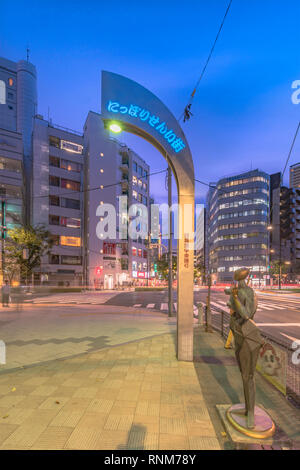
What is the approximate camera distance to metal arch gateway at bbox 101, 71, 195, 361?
6.07 metres

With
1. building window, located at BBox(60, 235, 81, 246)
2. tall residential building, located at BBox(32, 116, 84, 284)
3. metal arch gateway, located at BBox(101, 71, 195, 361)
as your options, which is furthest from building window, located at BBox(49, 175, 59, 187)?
metal arch gateway, located at BBox(101, 71, 195, 361)

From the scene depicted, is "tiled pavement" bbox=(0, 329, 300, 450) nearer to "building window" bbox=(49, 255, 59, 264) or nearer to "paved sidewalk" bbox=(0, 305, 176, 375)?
"paved sidewalk" bbox=(0, 305, 176, 375)

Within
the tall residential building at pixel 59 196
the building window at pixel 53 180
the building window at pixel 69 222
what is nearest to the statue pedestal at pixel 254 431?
the tall residential building at pixel 59 196

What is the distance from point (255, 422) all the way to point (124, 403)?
2.24 meters

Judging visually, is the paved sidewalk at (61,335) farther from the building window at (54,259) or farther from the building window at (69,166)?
the building window at (69,166)

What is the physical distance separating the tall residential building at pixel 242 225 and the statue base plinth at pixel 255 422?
7541cm

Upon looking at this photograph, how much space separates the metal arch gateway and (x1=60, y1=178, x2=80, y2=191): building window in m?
46.0

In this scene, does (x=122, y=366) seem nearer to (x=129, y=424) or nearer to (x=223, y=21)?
(x=129, y=424)

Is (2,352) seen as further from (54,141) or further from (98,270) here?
(54,141)

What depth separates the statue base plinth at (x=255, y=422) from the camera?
314 cm

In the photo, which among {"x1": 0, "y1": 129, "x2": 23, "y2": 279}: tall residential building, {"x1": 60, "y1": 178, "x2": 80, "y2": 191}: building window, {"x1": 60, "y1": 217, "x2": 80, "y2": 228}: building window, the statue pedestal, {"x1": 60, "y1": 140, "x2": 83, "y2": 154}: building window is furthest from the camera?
{"x1": 60, "y1": 140, "x2": 83, "y2": 154}: building window

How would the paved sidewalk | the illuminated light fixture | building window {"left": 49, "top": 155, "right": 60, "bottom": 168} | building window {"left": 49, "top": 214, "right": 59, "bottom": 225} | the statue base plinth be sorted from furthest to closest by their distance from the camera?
building window {"left": 49, "top": 155, "right": 60, "bottom": 168} → building window {"left": 49, "top": 214, "right": 59, "bottom": 225} → the paved sidewalk → the illuminated light fixture → the statue base plinth

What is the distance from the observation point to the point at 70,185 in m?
48.8
